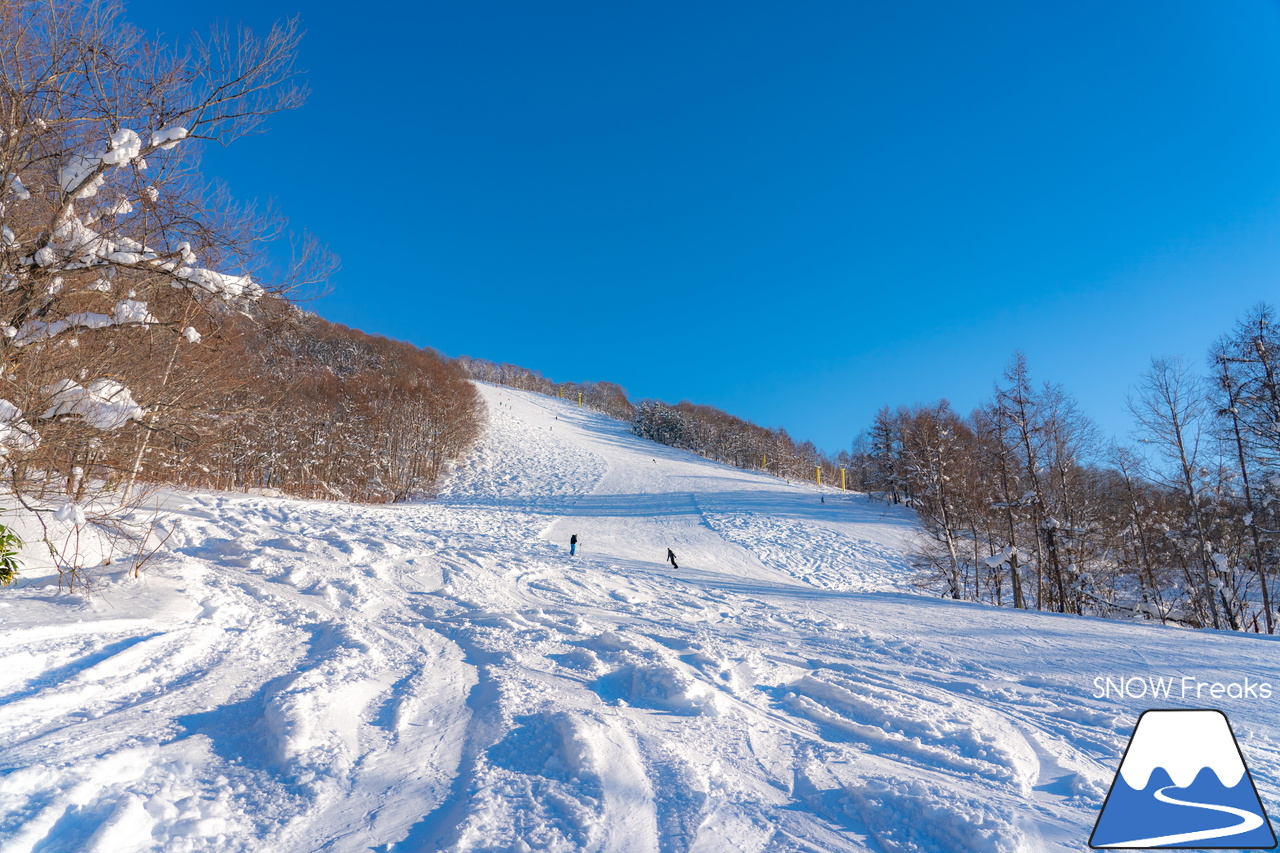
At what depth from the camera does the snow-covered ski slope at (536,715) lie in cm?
215

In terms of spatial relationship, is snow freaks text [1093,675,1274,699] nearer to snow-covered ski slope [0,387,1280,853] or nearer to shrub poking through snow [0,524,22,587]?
snow-covered ski slope [0,387,1280,853]

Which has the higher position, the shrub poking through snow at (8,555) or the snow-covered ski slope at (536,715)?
the shrub poking through snow at (8,555)

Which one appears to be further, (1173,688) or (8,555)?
(8,555)

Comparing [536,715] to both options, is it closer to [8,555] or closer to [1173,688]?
[1173,688]

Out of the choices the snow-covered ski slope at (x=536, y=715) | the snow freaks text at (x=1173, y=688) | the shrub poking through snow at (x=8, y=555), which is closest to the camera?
the snow-covered ski slope at (x=536, y=715)

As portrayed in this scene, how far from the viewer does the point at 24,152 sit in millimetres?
4320

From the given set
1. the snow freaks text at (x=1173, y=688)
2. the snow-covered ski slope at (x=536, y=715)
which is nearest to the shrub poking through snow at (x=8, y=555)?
the snow-covered ski slope at (x=536, y=715)

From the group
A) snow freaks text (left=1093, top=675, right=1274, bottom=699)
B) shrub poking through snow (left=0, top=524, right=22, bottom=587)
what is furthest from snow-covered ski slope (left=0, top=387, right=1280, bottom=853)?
shrub poking through snow (left=0, top=524, right=22, bottom=587)

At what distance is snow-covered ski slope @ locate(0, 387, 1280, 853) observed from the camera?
215cm

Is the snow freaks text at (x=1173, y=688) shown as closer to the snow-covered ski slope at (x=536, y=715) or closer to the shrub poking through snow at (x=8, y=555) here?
the snow-covered ski slope at (x=536, y=715)

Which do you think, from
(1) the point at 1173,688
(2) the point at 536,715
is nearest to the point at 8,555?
(2) the point at 536,715

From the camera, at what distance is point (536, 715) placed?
319 cm

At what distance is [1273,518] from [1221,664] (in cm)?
1264

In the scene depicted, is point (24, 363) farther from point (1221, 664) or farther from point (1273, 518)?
point (1273, 518)
